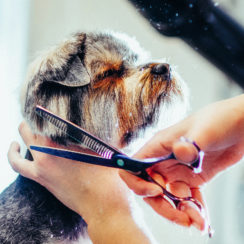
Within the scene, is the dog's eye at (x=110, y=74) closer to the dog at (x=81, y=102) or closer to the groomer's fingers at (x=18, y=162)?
the dog at (x=81, y=102)

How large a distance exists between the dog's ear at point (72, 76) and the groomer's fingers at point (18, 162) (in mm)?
127

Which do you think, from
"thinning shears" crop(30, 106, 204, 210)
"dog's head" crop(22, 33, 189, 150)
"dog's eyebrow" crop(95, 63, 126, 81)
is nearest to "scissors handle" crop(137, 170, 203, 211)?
"thinning shears" crop(30, 106, 204, 210)

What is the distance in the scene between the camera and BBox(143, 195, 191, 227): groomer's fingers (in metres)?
0.32

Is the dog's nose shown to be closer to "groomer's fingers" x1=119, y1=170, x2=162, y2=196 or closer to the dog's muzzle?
the dog's muzzle

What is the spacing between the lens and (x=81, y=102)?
0.54 meters

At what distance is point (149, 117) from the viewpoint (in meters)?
0.51

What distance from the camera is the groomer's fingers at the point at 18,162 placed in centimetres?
50

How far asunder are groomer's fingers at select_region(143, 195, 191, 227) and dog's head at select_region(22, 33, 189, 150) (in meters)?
0.16

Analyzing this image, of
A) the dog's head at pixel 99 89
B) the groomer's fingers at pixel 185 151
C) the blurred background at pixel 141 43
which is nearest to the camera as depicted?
the groomer's fingers at pixel 185 151

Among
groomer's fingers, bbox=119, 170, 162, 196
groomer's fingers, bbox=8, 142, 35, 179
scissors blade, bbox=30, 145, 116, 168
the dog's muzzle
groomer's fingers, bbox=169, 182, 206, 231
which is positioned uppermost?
the dog's muzzle

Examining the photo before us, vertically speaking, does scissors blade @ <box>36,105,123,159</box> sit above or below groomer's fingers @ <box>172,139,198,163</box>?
below

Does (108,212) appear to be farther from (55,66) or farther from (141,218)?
(55,66)

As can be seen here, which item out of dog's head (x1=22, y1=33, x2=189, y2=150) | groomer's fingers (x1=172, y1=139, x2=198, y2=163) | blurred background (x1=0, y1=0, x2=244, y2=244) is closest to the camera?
groomer's fingers (x1=172, y1=139, x2=198, y2=163)

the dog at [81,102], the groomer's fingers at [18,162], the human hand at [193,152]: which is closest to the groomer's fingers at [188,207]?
the human hand at [193,152]
